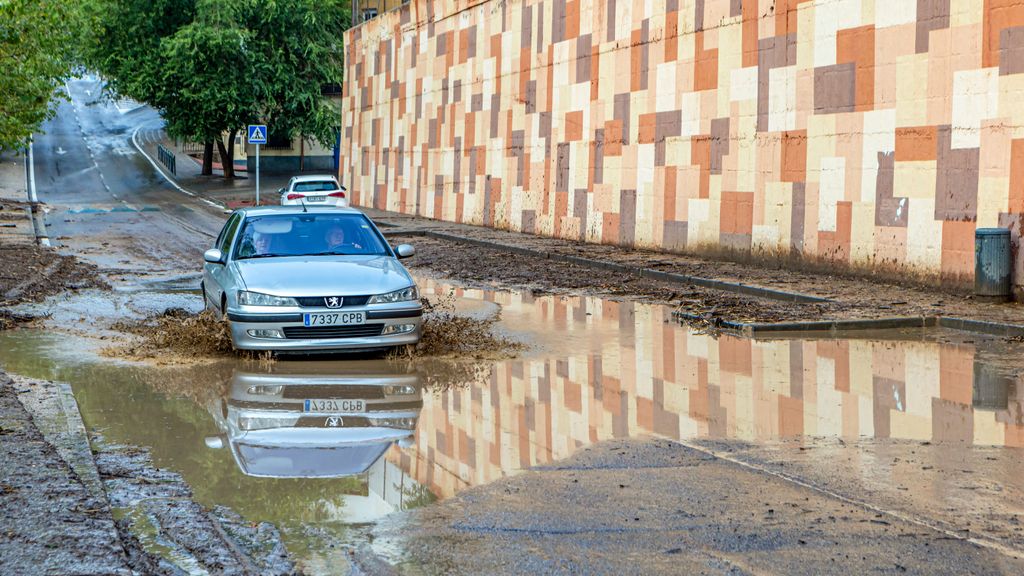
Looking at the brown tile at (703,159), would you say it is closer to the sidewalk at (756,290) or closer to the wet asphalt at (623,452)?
the sidewalk at (756,290)

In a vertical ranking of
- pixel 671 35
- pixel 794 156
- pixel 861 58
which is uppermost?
pixel 671 35

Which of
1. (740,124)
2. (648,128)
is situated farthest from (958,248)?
(648,128)

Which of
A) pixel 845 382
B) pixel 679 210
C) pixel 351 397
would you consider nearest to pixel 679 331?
pixel 845 382

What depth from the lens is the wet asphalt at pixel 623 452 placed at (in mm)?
5469

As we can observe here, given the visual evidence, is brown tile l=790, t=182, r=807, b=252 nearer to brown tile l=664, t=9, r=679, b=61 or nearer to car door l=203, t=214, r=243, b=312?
brown tile l=664, t=9, r=679, b=61

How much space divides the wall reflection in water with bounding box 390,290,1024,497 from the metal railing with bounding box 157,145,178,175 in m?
54.4

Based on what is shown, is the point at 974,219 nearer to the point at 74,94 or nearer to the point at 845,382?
the point at 845,382

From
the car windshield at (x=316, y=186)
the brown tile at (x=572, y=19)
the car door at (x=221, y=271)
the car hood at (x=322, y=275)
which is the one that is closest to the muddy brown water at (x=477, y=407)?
the car hood at (x=322, y=275)

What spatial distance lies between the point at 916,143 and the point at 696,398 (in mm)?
9355

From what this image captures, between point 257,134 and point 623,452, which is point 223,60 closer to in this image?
point 257,134

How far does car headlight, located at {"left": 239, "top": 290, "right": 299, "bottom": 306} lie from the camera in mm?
10906

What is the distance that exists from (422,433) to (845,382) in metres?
3.83

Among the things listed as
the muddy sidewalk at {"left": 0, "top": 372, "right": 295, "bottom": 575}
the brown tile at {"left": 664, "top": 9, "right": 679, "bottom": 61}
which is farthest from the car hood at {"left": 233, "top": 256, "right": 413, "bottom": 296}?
the brown tile at {"left": 664, "top": 9, "right": 679, "bottom": 61}

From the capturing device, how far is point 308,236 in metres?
12.5
